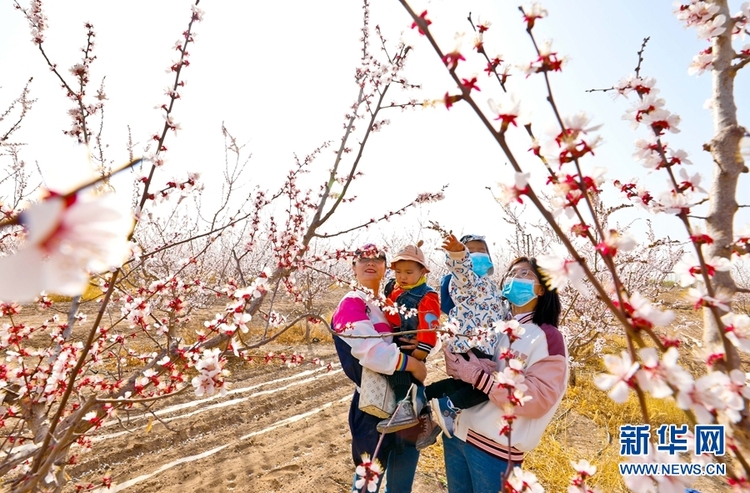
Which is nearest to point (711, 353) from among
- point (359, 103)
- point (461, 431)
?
point (461, 431)

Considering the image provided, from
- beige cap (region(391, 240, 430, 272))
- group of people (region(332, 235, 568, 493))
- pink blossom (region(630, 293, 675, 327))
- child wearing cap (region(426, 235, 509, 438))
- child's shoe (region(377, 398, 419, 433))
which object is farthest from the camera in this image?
beige cap (region(391, 240, 430, 272))

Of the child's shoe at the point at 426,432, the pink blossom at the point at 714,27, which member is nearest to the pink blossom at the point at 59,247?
the pink blossom at the point at 714,27

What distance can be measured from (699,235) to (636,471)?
59 cm

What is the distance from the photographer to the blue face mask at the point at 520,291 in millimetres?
2244

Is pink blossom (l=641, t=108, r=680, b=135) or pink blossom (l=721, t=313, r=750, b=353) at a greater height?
pink blossom (l=641, t=108, r=680, b=135)

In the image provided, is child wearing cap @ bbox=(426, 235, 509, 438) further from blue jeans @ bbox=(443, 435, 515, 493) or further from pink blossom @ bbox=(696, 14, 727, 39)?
pink blossom @ bbox=(696, 14, 727, 39)

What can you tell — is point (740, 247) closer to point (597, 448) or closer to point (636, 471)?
point (636, 471)

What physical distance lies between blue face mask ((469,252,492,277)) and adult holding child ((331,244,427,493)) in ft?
2.49

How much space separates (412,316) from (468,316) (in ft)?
1.33

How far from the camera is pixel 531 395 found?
1879mm

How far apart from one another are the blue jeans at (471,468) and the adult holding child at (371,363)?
10.6 inches

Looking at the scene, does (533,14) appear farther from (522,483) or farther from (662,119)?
(522,483)

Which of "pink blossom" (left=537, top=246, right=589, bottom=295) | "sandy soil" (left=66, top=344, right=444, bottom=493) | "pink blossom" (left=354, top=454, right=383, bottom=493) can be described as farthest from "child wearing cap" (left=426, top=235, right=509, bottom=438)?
"sandy soil" (left=66, top=344, right=444, bottom=493)

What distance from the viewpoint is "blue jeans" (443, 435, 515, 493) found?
2018mm
